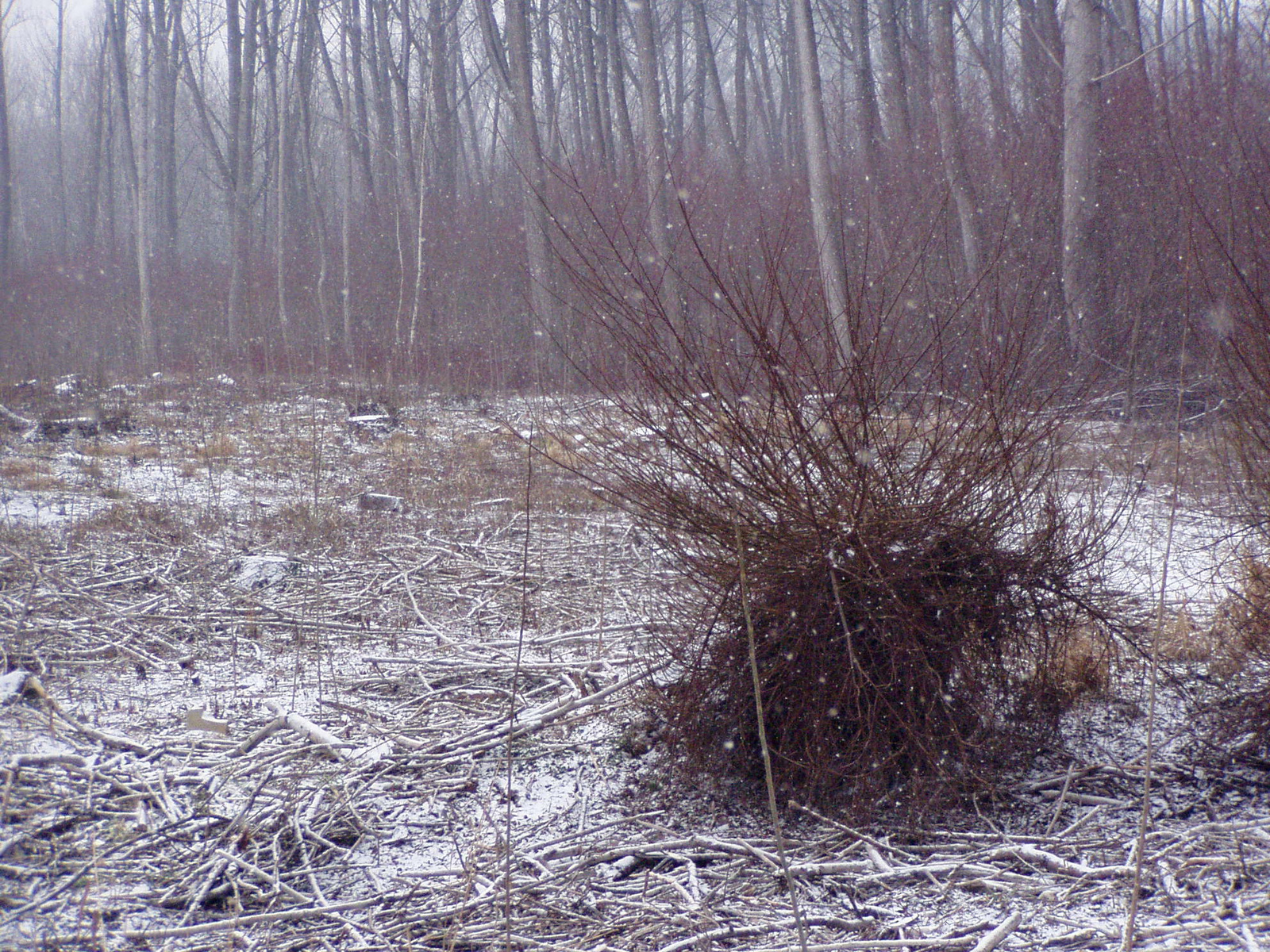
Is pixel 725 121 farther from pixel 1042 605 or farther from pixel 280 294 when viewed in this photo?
pixel 1042 605

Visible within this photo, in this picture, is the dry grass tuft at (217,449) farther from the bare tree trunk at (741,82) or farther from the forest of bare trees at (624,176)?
the bare tree trunk at (741,82)

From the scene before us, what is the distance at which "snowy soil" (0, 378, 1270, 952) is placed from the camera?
7.84 ft

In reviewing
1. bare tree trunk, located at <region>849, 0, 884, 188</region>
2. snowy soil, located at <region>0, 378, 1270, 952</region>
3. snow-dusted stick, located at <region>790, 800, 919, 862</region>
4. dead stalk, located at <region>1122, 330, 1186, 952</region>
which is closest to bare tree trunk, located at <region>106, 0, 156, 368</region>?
snowy soil, located at <region>0, 378, 1270, 952</region>

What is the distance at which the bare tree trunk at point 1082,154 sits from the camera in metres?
9.89

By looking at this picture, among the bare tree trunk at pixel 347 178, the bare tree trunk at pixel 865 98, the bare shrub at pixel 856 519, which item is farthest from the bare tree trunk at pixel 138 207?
the bare shrub at pixel 856 519

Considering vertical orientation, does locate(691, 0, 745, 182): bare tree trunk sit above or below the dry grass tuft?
above

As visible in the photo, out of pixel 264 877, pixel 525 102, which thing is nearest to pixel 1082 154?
pixel 525 102

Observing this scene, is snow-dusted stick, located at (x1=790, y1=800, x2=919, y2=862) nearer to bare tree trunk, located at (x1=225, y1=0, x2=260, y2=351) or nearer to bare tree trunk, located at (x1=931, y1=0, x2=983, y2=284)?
bare tree trunk, located at (x1=931, y1=0, x2=983, y2=284)

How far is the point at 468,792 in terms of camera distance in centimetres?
319

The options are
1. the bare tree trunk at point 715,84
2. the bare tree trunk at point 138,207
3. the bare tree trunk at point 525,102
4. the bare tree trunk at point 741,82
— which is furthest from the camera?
the bare tree trunk at point 741,82

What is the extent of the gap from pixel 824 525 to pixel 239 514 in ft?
17.8

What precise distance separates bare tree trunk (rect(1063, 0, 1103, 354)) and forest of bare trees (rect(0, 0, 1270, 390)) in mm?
29

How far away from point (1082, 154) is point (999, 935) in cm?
1012

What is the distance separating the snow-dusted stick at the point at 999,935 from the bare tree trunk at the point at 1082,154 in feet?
29.2
